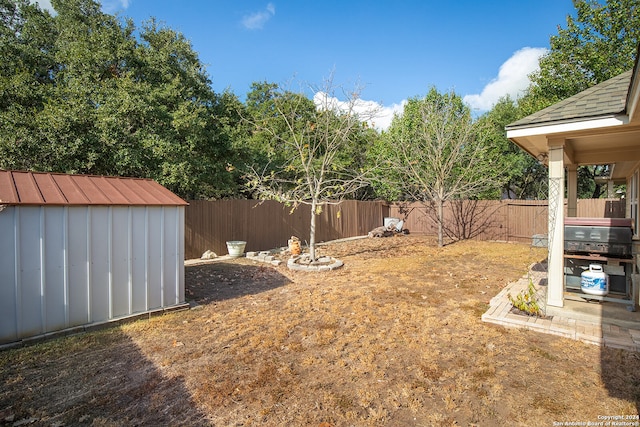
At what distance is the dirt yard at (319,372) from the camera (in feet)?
8.11

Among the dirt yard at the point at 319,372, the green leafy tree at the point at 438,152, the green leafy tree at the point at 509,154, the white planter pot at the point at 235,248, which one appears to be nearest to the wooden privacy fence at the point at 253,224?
the white planter pot at the point at 235,248

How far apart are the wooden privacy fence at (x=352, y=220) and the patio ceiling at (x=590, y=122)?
5.30 metres

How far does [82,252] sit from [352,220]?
1245 cm

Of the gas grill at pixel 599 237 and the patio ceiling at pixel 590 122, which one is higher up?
A: the patio ceiling at pixel 590 122

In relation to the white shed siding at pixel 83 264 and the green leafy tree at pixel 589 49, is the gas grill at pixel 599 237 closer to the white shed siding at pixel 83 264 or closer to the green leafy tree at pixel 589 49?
the white shed siding at pixel 83 264

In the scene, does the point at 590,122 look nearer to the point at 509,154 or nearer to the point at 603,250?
the point at 603,250

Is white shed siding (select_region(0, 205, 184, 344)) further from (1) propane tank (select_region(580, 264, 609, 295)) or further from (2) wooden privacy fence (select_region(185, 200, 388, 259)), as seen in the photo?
(1) propane tank (select_region(580, 264, 609, 295))

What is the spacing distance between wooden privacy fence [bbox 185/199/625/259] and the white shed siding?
4228 mm

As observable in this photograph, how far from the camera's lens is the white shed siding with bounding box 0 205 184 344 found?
11.8ft

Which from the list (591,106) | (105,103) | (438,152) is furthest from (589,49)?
(105,103)

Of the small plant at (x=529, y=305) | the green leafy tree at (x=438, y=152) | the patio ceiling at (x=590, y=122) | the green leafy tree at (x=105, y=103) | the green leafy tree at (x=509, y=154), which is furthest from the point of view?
the green leafy tree at (x=509, y=154)

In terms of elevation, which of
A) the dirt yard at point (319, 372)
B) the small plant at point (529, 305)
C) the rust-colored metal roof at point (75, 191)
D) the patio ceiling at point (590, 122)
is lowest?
the dirt yard at point (319, 372)

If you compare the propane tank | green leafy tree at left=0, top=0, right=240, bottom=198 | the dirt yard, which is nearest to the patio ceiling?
the propane tank

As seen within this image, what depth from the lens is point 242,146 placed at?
12141mm
